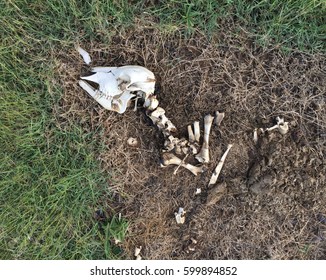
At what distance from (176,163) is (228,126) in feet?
1.21

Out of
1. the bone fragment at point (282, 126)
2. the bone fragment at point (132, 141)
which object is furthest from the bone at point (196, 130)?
the bone fragment at point (282, 126)

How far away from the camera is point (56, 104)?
2066 millimetres

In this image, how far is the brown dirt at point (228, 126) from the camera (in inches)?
80.9

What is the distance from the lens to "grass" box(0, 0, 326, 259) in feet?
6.63

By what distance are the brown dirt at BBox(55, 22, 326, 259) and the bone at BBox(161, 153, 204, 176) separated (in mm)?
53

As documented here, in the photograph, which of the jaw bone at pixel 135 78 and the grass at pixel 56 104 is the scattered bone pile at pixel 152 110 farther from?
the grass at pixel 56 104

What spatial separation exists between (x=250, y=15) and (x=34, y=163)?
1512 mm

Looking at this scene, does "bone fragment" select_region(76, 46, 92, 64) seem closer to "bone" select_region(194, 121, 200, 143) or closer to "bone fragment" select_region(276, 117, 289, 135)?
"bone" select_region(194, 121, 200, 143)

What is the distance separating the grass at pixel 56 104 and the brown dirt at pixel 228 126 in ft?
0.23

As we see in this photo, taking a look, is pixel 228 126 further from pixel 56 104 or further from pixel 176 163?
pixel 56 104

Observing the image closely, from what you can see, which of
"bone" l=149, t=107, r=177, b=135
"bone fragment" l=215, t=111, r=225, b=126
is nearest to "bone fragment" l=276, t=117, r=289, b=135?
"bone fragment" l=215, t=111, r=225, b=126

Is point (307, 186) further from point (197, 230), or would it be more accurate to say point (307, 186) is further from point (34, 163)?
A: point (34, 163)

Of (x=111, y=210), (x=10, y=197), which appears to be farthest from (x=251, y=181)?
(x=10, y=197)

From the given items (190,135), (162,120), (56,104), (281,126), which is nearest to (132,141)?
(162,120)
